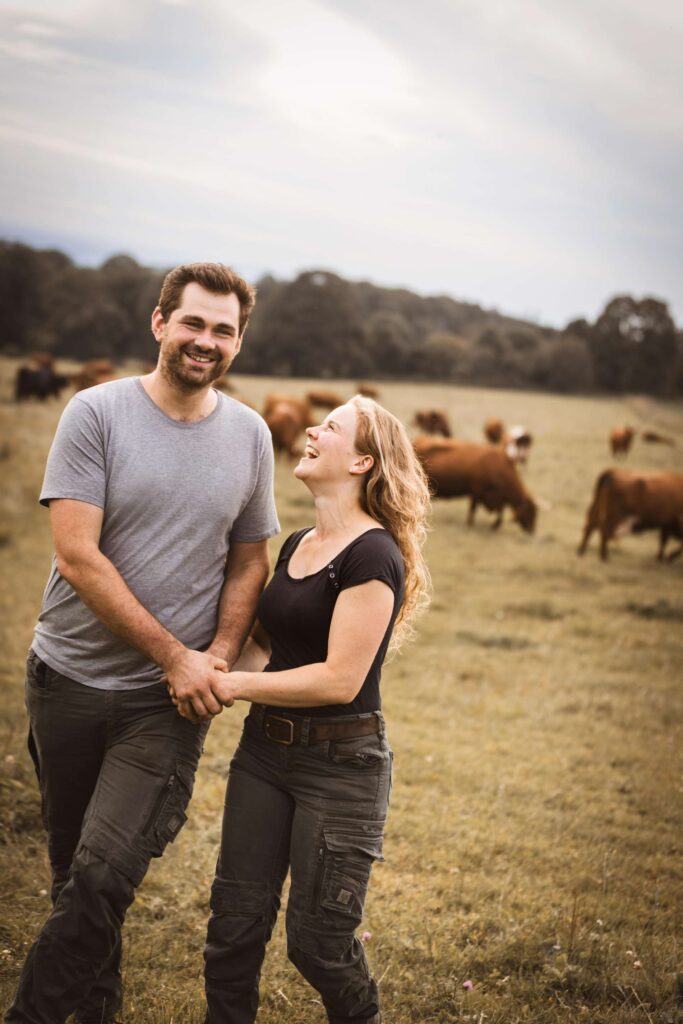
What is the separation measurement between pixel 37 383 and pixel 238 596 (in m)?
30.2

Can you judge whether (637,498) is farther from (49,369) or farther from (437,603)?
(49,369)

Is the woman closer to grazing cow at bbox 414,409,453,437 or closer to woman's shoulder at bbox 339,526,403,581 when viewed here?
woman's shoulder at bbox 339,526,403,581

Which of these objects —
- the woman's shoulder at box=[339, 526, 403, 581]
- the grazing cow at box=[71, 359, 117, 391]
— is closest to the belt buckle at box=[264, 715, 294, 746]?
the woman's shoulder at box=[339, 526, 403, 581]

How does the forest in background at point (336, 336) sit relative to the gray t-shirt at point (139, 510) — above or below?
above

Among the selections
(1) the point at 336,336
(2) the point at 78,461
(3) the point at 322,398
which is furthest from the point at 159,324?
A: (1) the point at 336,336

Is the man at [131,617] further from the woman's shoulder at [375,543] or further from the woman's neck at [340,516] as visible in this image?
the woman's shoulder at [375,543]

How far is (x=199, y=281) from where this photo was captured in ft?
9.86

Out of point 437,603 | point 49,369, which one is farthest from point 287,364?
point 437,603

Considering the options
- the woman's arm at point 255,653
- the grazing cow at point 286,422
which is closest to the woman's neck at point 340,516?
the woman's arm at point 255,653

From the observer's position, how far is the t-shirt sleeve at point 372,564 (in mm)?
2752

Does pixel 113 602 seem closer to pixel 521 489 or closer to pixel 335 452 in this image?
pixel 335 452

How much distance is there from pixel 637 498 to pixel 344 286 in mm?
42296

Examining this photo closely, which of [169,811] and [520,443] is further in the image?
[520,443]

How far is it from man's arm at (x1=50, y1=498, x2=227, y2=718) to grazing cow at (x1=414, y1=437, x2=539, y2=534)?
14.8m
